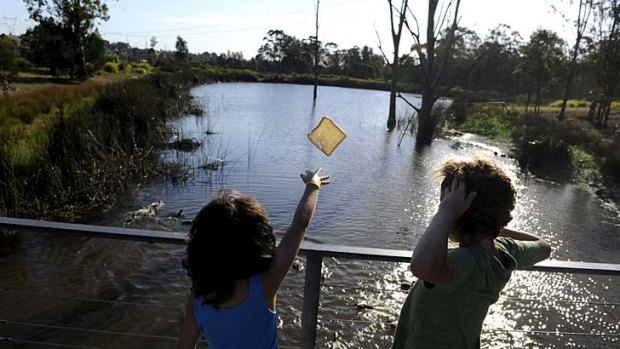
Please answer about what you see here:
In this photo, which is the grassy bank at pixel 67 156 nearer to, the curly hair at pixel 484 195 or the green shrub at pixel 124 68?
the curly hair at pixel 484 195

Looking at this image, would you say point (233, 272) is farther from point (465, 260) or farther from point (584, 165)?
point (584, 165)

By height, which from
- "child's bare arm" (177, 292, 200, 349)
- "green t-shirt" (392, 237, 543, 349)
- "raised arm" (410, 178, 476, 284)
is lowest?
"child's bare arm" (177, 292, 200, 349)

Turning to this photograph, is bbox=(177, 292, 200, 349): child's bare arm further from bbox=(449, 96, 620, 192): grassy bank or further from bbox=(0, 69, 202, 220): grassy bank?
bbox=(449, 96, 620, 192): grassy bank

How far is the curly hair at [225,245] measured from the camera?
1221 millimetres

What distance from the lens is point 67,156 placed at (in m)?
6.64

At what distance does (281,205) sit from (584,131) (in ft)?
38.3

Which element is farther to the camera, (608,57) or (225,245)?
(608,57)

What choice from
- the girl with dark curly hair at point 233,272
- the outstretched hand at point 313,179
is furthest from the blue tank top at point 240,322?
the outstretched hand at point 313,179

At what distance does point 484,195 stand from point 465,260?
0.17 m

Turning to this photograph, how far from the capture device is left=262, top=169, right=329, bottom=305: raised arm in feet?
4.30

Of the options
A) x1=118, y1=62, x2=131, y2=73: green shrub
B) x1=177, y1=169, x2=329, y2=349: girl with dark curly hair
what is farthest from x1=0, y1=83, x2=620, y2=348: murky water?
x1=118, y1=62, x2=131, y2=73: green shrub

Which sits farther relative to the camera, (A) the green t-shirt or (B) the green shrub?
(B) the green shrub

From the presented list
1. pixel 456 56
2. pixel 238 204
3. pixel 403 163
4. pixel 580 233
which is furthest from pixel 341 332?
pixel 456 56

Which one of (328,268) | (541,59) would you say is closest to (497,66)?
(541,59)
